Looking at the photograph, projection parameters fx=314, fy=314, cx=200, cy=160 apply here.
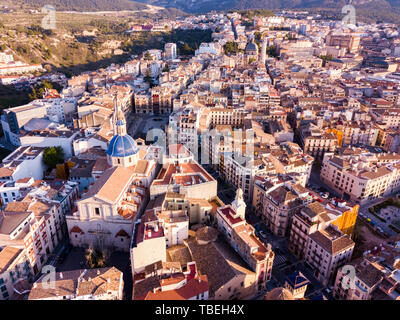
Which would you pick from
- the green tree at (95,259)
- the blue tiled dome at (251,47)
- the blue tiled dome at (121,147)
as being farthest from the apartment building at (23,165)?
the blue tiled dome at (251,47)

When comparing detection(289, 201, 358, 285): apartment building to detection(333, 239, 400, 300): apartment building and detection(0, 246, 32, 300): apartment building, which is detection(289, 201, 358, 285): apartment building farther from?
detection(0, 246, 32, 300): apartment building

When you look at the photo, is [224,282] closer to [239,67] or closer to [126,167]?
[126,167]

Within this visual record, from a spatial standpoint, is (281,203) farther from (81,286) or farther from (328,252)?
(81,286)

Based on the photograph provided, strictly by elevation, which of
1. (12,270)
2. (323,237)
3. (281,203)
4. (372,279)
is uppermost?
(281,203)

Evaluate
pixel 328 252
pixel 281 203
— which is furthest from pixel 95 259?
pixel 328 252

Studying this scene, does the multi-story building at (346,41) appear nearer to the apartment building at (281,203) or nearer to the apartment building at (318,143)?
the apartment building at (318,143)

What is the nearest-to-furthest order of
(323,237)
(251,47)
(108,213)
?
(323,237), (108,213), (251,47)
